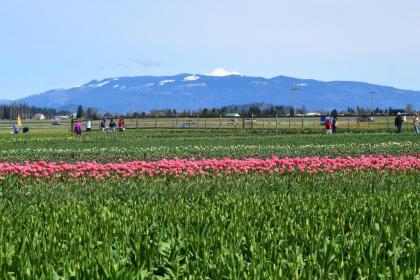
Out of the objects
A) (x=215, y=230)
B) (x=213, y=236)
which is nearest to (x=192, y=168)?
(x=215, y=230)

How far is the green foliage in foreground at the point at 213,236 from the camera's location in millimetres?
4883

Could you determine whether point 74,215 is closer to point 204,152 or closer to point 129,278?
point 129,278

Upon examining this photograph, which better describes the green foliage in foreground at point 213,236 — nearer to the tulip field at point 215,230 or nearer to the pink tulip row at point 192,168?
the tulip field at point 215,230

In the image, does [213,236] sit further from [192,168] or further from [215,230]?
[192,168]

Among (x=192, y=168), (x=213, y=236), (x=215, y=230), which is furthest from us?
(x=192, y=168)

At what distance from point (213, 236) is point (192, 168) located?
8.82 meters

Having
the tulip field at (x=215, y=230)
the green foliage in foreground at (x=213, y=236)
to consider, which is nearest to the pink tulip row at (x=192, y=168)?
the tulip field at (x=215, y=230)

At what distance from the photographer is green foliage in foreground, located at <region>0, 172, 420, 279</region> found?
488 centimetres

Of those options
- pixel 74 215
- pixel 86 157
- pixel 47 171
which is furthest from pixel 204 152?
pixel 74 215

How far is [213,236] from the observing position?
5.98 metres

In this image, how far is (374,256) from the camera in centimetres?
529

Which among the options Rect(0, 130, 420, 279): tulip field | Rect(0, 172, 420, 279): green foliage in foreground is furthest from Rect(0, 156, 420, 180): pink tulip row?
Rect(0, 172, 420, 279): green foliage in foreground

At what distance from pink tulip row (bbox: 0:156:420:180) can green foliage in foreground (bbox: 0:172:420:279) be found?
3582 mm

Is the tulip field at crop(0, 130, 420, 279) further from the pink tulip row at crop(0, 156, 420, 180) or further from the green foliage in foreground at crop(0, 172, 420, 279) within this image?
the pink tulip row at crop(0, 156, 420, 180)
